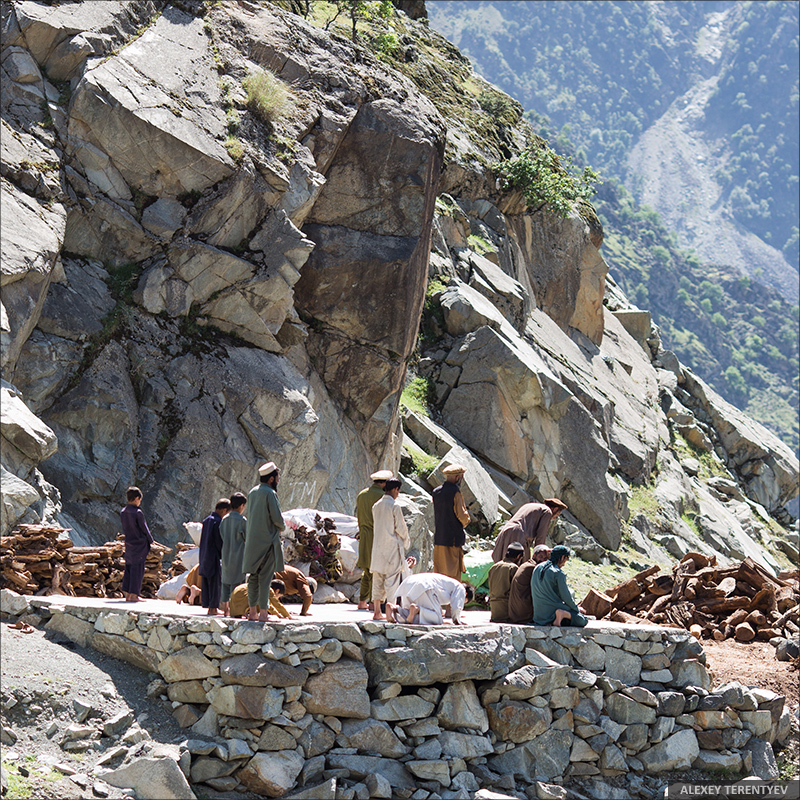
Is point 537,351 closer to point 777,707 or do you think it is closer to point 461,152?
point 461,152

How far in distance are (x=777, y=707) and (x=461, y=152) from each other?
68.5ft

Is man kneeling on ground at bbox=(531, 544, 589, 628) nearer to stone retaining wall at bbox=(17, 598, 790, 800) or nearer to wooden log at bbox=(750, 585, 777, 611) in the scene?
stone retaining wall at bbox=(17, 598, 790, 800)

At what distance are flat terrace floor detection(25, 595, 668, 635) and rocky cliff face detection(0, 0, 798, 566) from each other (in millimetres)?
1694

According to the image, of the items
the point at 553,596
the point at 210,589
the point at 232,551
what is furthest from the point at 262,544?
the point at 553,596

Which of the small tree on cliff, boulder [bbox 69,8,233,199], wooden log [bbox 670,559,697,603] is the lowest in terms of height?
wooden log [bbox 670,559,697,603]

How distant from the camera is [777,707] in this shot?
38.7 ft

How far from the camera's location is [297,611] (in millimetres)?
10844

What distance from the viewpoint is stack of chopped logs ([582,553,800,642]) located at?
1466 cm

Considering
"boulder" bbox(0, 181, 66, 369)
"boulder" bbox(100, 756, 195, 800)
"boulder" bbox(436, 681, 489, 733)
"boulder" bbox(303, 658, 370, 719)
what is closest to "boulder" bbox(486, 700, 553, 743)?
"boulder" bbox(436, 681, 489, 733)

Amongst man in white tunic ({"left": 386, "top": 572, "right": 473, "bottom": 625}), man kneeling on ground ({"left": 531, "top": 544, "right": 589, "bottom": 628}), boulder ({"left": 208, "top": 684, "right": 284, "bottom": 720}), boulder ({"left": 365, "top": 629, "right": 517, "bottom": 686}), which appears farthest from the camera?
man kneeling on ground ({"left": 531, "top": 544, "right": 589, "bottom": 628})

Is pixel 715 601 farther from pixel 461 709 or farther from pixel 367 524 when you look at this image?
pixel 367 524

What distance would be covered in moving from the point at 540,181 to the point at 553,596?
Result: 21.8m

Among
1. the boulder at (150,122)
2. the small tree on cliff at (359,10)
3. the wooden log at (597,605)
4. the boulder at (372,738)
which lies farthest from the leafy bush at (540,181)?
the boulder at (372,738)

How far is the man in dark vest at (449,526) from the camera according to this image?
456 inches
